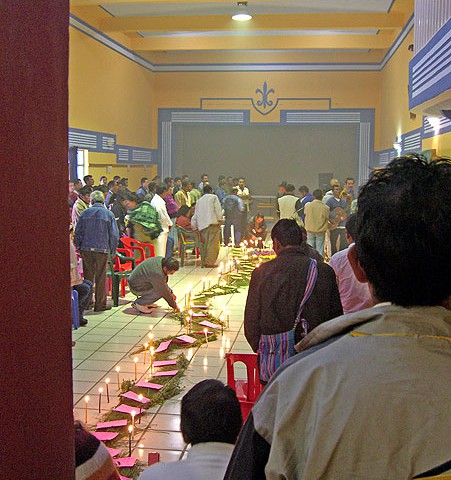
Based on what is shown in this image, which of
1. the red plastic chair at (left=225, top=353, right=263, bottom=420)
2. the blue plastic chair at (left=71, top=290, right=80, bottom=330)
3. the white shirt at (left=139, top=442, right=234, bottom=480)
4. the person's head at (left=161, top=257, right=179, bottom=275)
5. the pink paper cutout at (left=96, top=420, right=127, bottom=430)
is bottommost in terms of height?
the pink paper cutout at (left=96, top=420, right=127, bottom=430)

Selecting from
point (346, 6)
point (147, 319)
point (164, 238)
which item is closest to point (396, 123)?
point (346, 6)

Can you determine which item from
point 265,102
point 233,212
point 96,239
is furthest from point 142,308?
point 265,102

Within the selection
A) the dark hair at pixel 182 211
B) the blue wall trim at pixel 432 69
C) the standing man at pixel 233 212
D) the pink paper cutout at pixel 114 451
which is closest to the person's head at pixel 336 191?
the standing man at pixel 233 212

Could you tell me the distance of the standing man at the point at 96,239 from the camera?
31.2 feet

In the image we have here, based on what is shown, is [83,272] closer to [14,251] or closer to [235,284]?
[235,284]

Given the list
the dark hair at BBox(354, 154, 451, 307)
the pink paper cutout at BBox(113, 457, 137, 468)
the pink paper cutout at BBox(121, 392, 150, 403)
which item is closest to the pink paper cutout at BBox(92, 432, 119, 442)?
the pink paper cutout at BBox(113, 457, 137, 468)

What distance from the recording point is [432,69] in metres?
6.41

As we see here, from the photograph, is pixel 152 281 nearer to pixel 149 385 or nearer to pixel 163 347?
pixel 163 347

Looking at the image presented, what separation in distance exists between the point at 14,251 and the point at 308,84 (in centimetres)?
2089

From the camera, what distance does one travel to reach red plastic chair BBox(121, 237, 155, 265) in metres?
11.6

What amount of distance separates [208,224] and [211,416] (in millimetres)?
11110

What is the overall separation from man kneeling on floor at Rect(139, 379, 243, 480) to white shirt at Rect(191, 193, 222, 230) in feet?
35.7

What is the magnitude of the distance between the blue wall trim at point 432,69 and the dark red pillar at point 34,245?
13.4ft

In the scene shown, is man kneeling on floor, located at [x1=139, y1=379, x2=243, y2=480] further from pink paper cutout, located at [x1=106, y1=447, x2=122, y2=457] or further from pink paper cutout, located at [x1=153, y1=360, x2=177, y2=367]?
pink paper cutout, located at [x1=153, y1=360, x2=177, y2=367]
